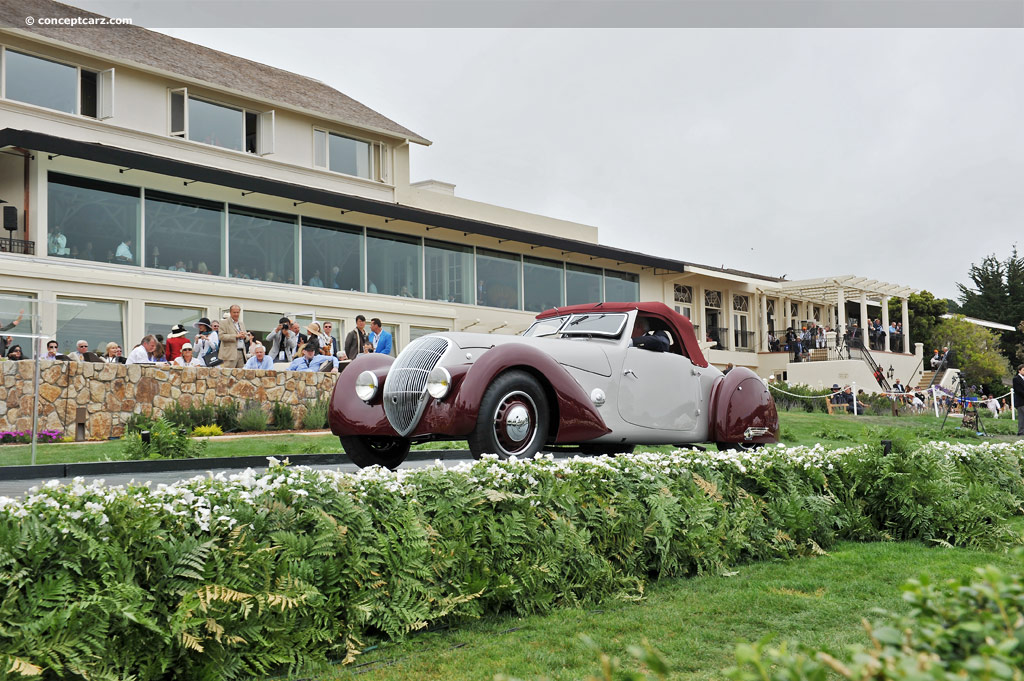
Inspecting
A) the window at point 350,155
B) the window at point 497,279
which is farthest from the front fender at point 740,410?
the window at point 350,155

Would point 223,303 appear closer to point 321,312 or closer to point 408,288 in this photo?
point 321,312

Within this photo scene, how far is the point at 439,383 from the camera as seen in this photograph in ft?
25.7

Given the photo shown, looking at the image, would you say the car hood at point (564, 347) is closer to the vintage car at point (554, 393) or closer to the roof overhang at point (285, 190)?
the vintage car at point (554, 393)

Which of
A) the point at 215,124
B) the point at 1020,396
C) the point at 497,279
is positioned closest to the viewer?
the point at 1020,396

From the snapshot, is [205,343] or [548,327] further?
[205,343]

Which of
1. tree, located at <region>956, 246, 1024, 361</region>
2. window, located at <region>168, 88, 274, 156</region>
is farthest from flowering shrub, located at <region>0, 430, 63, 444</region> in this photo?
tree, located at <region>956, 246, 1024, 361</region>

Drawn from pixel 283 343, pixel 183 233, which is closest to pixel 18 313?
pixel 283 343

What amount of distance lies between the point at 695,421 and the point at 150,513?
7189mm

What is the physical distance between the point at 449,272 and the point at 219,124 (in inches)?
326

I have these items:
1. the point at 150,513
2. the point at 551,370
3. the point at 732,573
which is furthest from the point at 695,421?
the point at 150,513

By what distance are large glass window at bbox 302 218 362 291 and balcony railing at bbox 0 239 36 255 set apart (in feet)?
23.0

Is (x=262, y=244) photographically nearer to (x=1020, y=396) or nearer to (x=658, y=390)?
(x=658, y=390)

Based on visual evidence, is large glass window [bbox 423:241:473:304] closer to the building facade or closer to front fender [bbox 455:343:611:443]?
the building facade

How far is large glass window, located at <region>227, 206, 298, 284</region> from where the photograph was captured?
22859mm
